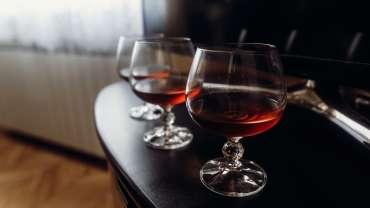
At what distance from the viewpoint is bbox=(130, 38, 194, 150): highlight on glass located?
1.63ft

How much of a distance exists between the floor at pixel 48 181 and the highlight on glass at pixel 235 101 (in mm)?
1117

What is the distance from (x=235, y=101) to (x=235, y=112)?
2cm

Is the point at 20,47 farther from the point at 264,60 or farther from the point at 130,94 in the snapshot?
the point at 264,60

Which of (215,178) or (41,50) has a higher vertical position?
(215,178)

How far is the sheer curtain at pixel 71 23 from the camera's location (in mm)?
1377

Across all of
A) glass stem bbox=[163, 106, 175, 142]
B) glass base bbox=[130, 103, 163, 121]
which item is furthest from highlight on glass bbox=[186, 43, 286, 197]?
glass base bbox=[130, 103, 163, 121]

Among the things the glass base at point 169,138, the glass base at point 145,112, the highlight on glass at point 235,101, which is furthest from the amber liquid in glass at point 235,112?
the glass base at point 145,112

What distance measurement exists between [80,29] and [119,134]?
112cm

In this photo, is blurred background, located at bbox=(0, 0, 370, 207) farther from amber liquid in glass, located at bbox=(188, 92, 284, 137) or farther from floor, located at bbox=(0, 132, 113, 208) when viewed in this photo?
amber liquid in glass, located at bbox=(188, 92, 284, 137)

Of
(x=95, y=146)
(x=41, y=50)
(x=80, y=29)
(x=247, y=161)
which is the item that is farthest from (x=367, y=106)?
(x=41, y=50)

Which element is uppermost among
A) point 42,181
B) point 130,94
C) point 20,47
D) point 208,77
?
point 208,77

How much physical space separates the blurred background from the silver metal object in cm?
6

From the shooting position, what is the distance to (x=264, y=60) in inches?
14.0

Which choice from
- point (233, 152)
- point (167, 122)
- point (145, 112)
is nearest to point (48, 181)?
point (145, 112)
